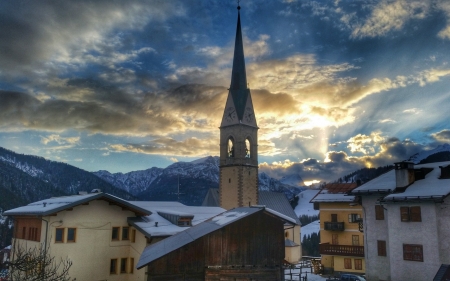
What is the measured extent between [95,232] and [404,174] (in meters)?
24.7

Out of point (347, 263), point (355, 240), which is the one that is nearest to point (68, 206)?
point (347, 263)

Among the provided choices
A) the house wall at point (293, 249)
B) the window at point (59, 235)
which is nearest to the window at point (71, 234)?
the window at point (59, 235)

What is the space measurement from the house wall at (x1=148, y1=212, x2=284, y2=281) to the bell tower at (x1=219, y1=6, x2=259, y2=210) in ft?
119

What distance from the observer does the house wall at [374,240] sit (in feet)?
98.3

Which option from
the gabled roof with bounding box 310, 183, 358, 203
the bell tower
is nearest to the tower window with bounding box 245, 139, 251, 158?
the bell tower

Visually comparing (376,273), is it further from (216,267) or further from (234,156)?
(234,156)

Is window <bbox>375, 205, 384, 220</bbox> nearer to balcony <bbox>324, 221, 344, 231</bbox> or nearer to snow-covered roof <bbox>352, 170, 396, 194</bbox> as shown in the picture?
snow-covered roof <bbox>352, 170, 396, 194</bbox>

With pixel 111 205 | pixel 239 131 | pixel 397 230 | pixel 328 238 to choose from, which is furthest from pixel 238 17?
pixel 397 230

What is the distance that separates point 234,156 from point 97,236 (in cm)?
3616

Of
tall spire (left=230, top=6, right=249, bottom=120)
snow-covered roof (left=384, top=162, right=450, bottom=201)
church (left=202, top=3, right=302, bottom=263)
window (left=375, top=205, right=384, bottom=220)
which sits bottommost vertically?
window (left=375, top=205, right=384, bottom=220)

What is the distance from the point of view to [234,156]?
65.1 meters

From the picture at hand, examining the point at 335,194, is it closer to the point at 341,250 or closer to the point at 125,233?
the point at 341,250

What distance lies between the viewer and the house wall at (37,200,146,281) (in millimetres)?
29734

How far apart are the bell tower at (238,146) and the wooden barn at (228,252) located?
3641cm
